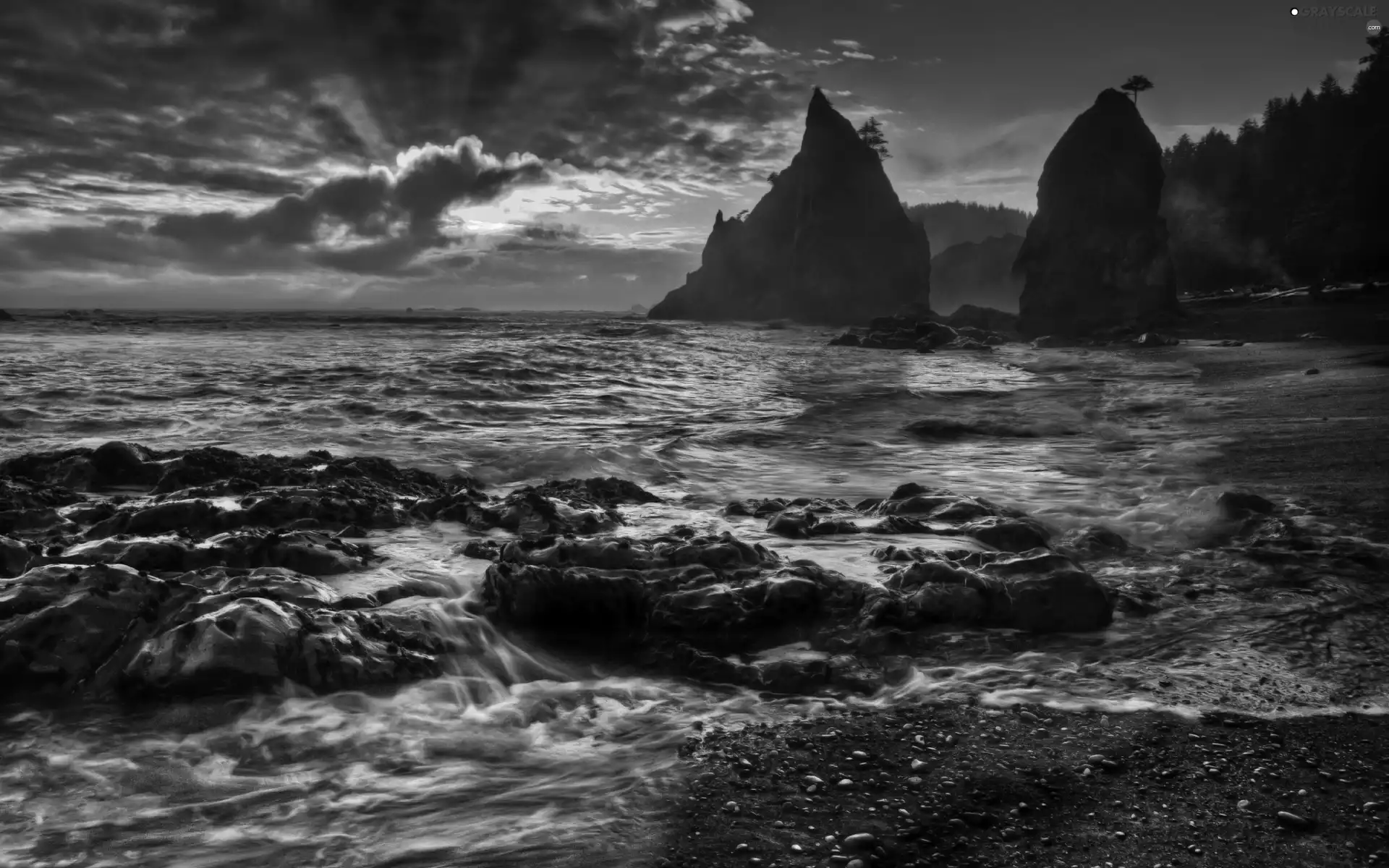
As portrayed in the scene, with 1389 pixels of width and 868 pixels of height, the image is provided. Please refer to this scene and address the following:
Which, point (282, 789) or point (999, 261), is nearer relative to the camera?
point (282, 789)

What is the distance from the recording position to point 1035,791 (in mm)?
3045

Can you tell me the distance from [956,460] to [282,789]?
30.5 ft

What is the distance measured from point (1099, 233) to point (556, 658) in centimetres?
5410

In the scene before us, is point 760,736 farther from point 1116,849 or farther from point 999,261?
point 999,261

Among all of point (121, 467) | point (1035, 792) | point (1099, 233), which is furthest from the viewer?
point (1099, 233)

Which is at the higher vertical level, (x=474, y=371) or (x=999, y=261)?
(x=999, y=261)

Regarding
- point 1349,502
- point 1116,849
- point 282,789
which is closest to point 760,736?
point 1116,849

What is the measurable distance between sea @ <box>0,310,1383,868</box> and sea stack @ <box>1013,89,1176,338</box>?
113 feet

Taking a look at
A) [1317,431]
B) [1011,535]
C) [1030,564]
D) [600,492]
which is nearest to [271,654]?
[600,492]

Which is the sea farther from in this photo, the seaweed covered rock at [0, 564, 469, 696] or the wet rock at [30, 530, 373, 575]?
the wet rock at [30, 530, 373, 575]

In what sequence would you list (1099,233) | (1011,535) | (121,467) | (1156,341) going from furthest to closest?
(1099,233) < (1156,341) < (121,467) < (1011,535)

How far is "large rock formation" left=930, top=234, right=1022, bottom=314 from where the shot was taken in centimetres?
12062

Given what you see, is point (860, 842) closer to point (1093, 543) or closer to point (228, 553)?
point (1093, 543)

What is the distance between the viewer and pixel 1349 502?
23.5ft
